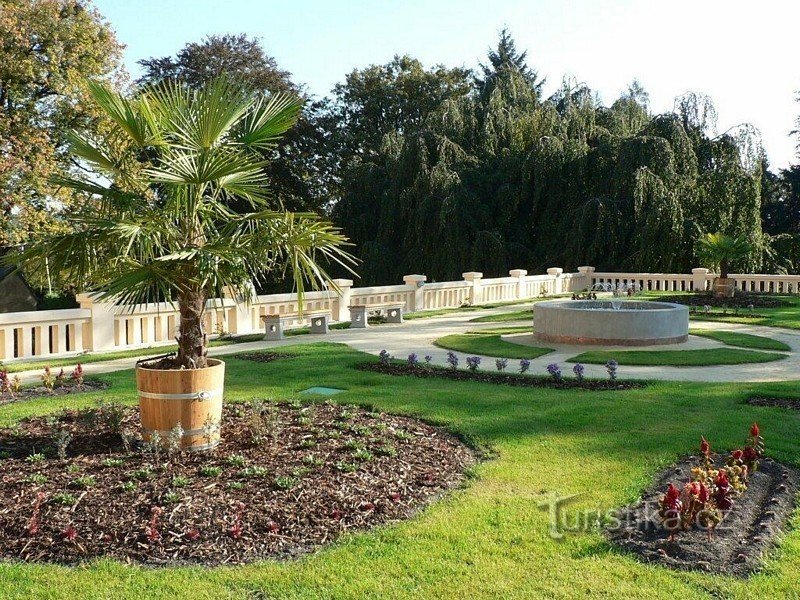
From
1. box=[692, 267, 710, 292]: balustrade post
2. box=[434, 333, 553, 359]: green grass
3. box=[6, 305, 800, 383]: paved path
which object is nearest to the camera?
box=[6, 305, 800, 383]: paved path

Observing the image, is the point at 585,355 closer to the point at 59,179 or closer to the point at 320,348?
the point at 320,348

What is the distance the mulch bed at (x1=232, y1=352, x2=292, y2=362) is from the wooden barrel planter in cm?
536

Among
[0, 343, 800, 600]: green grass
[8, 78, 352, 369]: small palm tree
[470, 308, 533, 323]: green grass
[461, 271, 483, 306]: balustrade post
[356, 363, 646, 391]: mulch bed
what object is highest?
[8, 78, 352, 369]: small palm tree

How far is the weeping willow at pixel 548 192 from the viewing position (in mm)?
26031

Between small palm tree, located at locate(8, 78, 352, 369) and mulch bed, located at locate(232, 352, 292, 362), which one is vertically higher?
small palm tree, located at locate(8, 78, 352, 369)

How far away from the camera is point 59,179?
18.9 feet

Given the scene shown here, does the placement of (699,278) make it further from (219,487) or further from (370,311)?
(219,487)

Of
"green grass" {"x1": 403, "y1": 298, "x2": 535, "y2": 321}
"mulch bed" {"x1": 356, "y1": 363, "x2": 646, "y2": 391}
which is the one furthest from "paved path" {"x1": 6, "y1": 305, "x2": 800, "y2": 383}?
"mulch bed" {"x1": 356, "y1": 363, "x2": 646, "y2": 391}

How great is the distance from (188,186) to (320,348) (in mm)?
6762

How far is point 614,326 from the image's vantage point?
12867 mm

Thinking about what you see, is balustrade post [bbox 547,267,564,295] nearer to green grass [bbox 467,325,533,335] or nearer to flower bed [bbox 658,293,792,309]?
flower bed [bbox 658,293,792,309]

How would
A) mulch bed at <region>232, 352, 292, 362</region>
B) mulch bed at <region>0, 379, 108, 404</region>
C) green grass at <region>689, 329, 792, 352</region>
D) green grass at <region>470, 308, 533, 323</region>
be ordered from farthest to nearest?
green grass at <region>470, 308, 533, 323</region> < green grass at <region>689, 329, 792, 352</region> < mulch bed at <region>232, 352, 292, 362</region> < mulch bed at <region>0, 379, 108, 404</region>

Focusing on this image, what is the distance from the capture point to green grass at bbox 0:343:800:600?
3494mm

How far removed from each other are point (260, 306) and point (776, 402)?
10545mm
